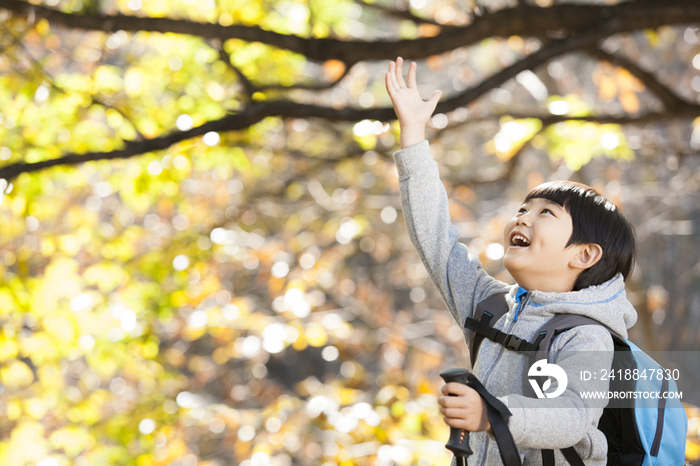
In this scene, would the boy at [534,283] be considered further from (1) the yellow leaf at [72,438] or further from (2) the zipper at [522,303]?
(1) the yellow leaf at [72,438]

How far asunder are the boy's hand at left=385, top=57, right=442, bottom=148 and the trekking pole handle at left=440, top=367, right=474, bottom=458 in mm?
544

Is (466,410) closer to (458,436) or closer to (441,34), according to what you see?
(458,436)

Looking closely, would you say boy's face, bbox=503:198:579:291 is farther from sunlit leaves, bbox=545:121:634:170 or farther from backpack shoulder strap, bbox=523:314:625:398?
sunlit leaves, bbox=545:121:634:170

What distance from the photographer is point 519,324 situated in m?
1.13

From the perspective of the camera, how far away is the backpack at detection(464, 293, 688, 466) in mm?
1048

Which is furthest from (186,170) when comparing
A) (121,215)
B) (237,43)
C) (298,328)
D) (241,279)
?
(241,279)

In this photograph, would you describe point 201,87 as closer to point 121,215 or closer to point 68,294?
point 68,294

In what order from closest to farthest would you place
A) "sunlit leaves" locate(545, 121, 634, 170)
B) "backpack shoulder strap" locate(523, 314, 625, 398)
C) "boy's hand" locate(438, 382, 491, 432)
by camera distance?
"boy's hand" locate(438, 382, 491, 432) → "backpack shoulder strap" locate(523, 314, 625, 398) → "sunlit leaves" locate(545, 121, 634, 170)

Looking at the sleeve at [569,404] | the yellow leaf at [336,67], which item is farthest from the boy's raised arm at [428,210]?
the yellow leaf at [336,67]

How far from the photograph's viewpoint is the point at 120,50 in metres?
3.14

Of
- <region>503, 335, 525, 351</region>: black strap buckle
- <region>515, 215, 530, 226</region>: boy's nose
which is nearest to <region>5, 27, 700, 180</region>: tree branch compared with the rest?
<region>515, 215, 530, 226</region>: boy's nose

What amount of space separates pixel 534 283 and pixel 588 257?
132mm

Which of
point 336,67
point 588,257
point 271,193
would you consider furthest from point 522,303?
point 271,193

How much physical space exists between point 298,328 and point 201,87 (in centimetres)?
184
